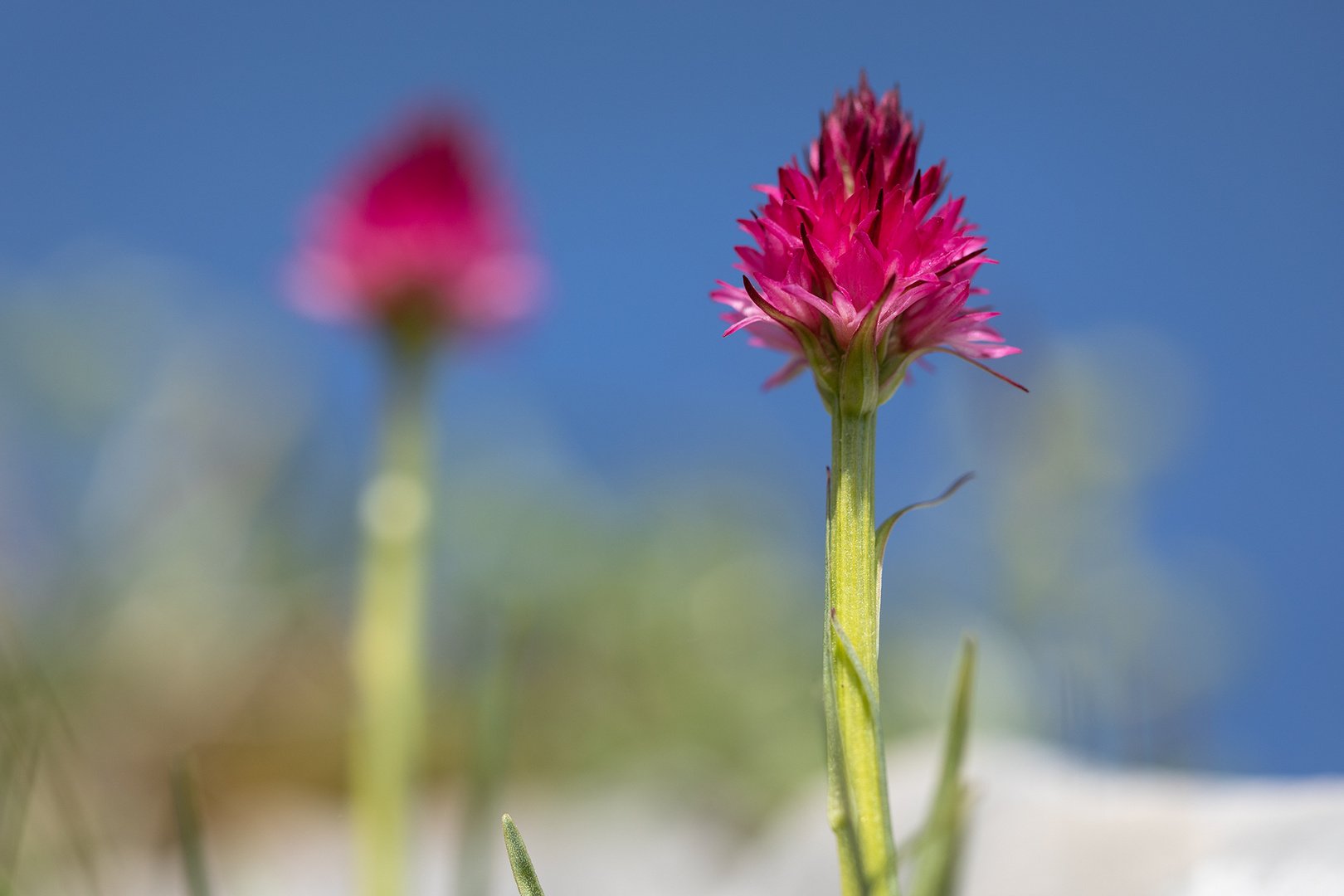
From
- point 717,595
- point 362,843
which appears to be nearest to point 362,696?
point 362,843

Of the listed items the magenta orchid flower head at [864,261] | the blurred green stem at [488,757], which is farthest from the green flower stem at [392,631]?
the magenta orchid flower head at [864,261]

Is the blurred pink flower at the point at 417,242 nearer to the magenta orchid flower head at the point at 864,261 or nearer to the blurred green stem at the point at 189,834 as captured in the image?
the blurred green stem at the point at 189,834

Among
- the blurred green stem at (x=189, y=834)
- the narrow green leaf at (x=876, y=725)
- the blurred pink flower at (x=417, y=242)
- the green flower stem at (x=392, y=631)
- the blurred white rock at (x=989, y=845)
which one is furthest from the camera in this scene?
the blurred pink flower at (x=417, y=242)

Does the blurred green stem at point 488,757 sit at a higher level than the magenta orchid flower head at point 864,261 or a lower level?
lower

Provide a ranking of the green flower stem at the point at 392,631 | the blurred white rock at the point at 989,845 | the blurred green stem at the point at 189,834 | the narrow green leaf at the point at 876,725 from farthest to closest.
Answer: the green flower stem at the point at 392,631, the blurred white rock at the point at 989,845, the blurred green stem at the point at 189,834, the narrow green leaf at the point at 876,725

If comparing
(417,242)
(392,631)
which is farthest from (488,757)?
(417,242)

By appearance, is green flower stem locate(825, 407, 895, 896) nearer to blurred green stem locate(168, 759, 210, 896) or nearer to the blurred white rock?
the blurred white rock

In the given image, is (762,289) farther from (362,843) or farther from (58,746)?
(58,746)
